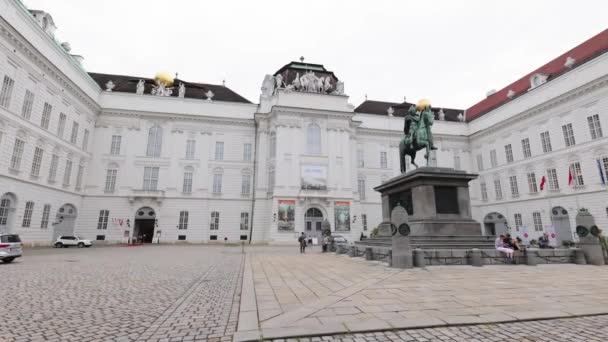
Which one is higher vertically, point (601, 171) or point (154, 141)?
point (154, 141)

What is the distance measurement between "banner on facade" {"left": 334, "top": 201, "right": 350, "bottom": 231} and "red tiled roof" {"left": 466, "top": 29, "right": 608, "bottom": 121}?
26.7 metres

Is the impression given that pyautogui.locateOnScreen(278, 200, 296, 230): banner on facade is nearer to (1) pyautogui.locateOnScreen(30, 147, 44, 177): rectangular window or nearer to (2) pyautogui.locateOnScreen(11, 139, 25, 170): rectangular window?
(1) pyautogui.locateOnScreen(30, 147, 44, 177): rectangular window

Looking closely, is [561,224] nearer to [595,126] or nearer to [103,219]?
[595,126]

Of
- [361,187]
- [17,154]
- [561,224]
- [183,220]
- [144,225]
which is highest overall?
[17,154]

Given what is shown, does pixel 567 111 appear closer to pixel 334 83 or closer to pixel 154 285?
pixel 334 83

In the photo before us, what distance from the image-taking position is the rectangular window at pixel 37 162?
26.5 meters

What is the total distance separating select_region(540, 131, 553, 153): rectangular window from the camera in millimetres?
33594

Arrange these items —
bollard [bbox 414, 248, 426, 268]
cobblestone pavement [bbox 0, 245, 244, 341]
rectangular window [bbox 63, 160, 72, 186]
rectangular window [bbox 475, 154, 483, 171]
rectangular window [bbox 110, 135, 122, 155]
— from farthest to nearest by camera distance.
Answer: rectangular window [bbox 475, 154, 483, 171]
rectangular window [bbox 110, 135, 122, 155]
rectangular window [bbox 63, 160, 72, 186]
bollard [bbox 414, 248, 426, 268]
cobblestone pavement [bbox 0, 245, 244, 341]

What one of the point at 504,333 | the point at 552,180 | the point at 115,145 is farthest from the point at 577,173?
the point at 115,145

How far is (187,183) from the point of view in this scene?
3750 centimetres

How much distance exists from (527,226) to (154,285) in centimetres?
4129

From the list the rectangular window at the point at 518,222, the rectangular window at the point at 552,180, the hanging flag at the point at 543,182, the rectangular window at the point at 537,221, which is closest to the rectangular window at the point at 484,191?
the rectangular window at the point at 518,222

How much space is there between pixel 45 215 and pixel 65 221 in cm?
368

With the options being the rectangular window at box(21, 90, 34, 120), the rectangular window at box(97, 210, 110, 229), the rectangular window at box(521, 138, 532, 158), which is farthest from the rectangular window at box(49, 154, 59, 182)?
the rectangular window at box(521, 138, 532, 158)
